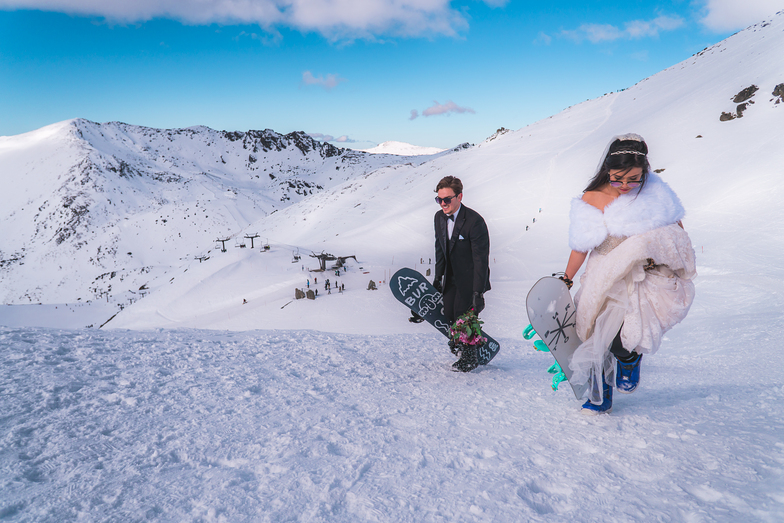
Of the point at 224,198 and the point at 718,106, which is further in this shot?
the point at 224,198

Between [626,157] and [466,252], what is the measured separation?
2214mm

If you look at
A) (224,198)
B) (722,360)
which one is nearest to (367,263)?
(722,360)

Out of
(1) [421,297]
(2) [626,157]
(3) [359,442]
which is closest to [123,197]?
(1) [421,297]

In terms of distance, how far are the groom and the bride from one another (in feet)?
4.78

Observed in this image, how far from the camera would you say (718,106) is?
39844 millimetres

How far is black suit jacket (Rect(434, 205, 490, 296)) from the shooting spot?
4.98 metres

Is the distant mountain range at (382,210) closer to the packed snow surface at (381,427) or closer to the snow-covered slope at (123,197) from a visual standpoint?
the snow-covered slope at (123,197)

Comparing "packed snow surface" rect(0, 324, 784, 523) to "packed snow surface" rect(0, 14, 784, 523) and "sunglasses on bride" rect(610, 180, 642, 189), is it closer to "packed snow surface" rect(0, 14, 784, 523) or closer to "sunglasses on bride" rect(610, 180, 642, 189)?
"packed snow surface" rect(0, 14, 784, 523)

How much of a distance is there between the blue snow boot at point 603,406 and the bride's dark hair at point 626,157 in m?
1.91

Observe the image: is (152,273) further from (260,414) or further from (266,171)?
(266,171)

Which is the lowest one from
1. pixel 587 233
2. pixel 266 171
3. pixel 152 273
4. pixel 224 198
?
pixel 152 273

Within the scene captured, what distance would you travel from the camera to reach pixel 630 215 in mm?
3332

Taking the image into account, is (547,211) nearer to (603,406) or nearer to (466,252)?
(466,252)

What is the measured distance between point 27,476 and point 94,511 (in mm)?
711
